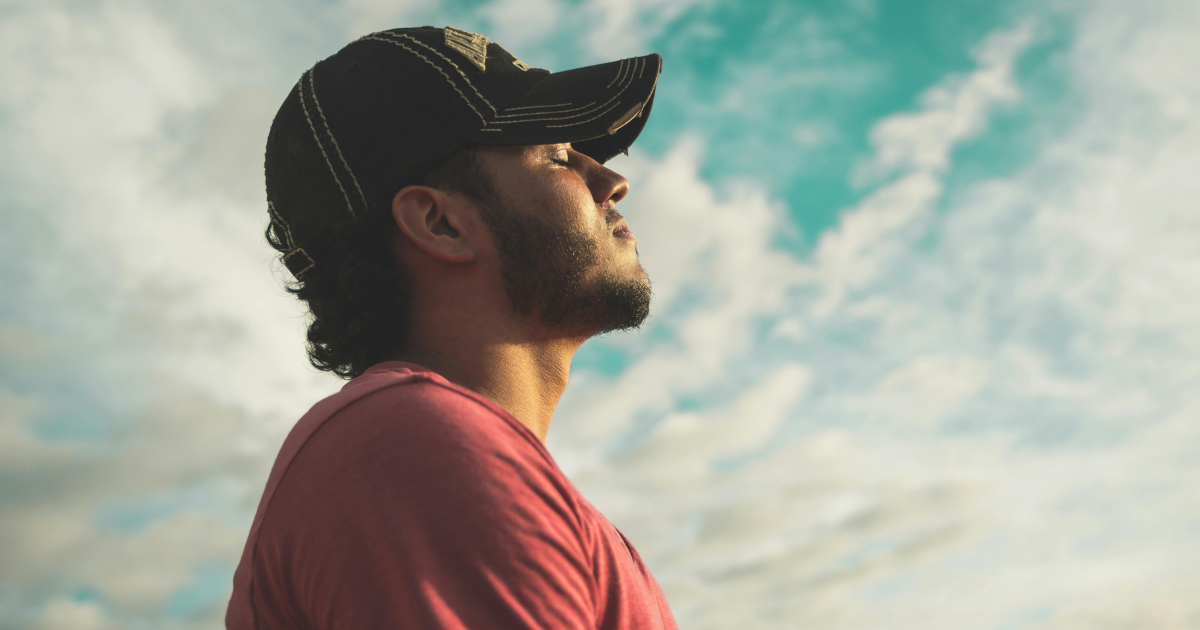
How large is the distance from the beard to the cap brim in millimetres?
339

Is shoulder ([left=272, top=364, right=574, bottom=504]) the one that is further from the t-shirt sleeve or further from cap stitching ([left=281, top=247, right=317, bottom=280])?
cap stitching ([left=281, top=247, right=317, bottom=280])

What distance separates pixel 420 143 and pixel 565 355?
43.5 inches

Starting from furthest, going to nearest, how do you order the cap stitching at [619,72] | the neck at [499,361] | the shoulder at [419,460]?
1. the cap stitching at [619,72]
2. the neck at [499,361]
3. the shoulder at [419,460]

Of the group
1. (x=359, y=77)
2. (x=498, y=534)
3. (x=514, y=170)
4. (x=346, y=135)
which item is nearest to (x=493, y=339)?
(x=514, y=170)

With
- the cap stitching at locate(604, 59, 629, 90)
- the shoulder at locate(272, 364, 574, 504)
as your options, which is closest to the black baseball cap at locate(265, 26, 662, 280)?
the cap stitching at locate(604, 59, 629, 90)

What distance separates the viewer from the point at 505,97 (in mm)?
3498

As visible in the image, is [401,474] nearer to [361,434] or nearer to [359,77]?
[361,434]

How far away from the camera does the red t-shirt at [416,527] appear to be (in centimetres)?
178

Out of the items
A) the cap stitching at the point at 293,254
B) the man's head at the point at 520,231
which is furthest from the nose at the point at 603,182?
the cap stitching at the point at 293,254

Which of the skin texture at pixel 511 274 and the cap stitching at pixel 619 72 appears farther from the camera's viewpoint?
the cap stitching at pixel 619 72

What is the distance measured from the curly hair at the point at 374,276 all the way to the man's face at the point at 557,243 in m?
0.11

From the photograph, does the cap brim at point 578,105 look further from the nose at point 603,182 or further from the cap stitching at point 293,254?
the cap stitching at point 293,254

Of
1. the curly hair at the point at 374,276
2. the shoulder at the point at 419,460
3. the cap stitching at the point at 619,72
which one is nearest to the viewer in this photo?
the shoulder at the point at 419,460

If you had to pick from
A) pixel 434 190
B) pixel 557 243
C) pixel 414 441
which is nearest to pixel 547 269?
pixel 557 243
